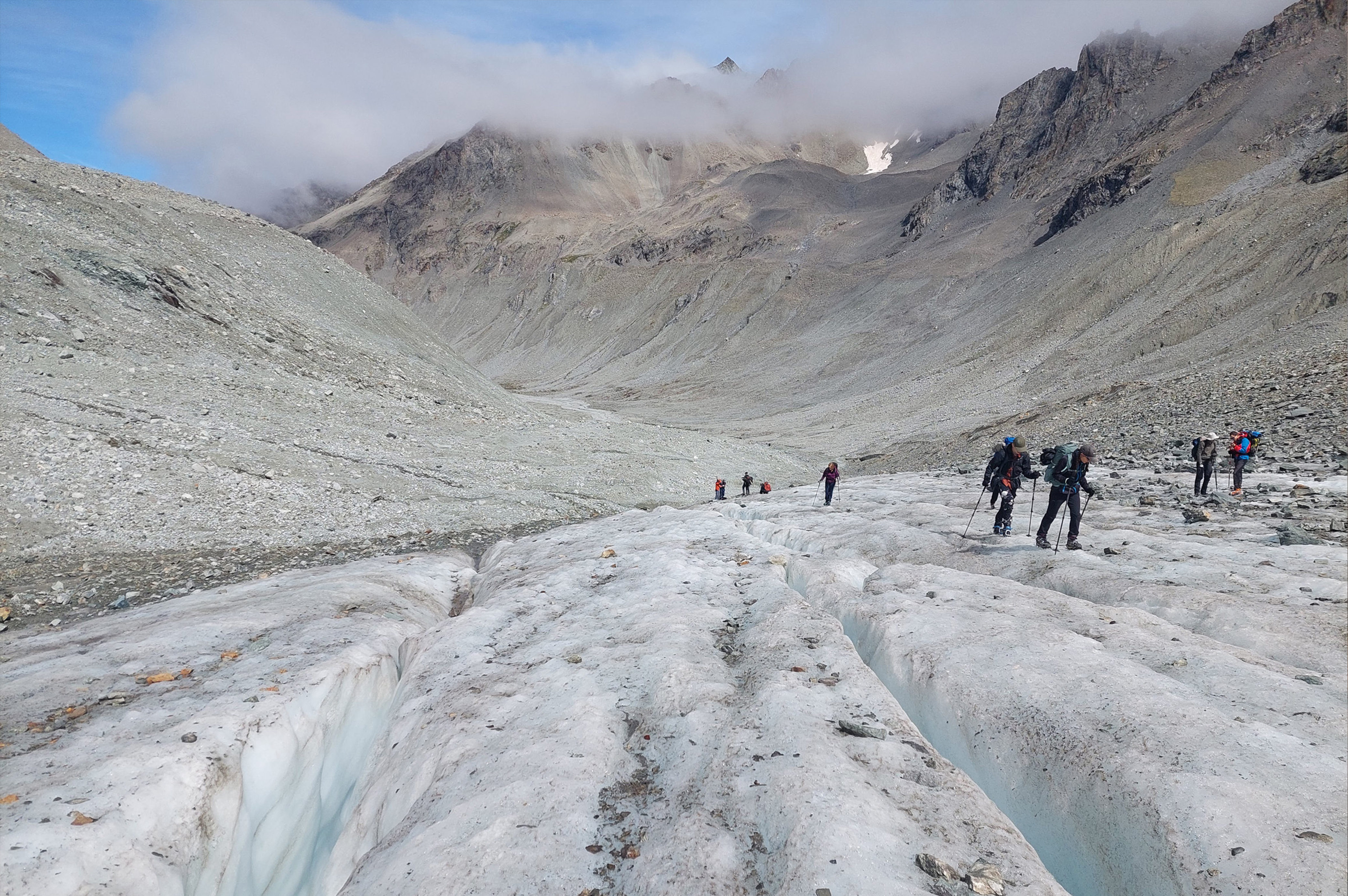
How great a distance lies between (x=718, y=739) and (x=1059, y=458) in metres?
8.82

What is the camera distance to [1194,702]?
645cm

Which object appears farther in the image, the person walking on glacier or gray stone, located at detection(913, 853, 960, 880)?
the person walking on glacier

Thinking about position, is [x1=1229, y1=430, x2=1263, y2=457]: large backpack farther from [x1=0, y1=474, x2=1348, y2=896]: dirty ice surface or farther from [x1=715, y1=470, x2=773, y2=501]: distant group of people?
[x1=715, y1=470, x2=773, y2=501]: distant group of people

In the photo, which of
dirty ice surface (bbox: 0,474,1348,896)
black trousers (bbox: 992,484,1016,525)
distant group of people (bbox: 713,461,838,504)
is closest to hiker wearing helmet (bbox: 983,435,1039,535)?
black trousers (bbox: 992,484,1016,525)

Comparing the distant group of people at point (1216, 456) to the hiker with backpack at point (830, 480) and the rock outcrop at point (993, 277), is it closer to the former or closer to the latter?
the rock outcrop at point (993, 277)

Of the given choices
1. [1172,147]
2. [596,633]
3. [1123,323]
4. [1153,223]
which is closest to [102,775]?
[596,633]

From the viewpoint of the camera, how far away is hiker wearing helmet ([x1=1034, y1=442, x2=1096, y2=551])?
11.5 meters

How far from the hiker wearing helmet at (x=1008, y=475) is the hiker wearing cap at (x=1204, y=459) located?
505 cm

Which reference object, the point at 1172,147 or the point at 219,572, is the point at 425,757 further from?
the point at 1172,147

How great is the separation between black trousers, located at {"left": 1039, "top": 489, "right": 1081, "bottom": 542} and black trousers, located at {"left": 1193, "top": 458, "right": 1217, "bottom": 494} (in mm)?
6318

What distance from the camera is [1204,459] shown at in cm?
1541

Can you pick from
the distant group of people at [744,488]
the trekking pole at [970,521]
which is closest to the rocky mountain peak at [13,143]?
the distant group of people at [744,488]

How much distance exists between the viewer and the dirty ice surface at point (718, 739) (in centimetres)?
521

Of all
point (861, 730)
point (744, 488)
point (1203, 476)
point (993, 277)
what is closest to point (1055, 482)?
point (1203, 476)
